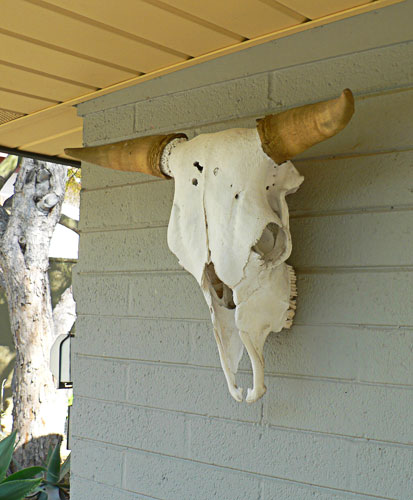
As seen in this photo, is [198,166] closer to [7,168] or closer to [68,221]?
[7,168]

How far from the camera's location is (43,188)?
698cm

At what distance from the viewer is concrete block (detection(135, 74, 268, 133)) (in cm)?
221

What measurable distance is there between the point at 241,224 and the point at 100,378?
3.76 ft

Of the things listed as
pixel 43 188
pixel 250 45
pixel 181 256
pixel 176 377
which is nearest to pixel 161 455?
pixel 176 377

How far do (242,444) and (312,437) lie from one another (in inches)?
10.7

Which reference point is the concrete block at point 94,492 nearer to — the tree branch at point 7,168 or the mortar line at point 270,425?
the mortar line at point 270,425

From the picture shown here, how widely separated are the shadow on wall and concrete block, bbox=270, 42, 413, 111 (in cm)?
696

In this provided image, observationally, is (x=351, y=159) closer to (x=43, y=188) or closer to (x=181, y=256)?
(x=181, y=256)

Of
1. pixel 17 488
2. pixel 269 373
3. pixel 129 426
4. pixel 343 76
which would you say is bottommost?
pixel 17 488

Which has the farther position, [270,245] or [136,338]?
[136,338]

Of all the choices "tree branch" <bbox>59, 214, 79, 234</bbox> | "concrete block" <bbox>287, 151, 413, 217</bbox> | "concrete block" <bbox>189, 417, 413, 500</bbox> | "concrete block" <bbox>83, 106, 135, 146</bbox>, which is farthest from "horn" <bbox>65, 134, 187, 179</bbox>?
"tree branch" <bbox>59, 214, 79, 234</bbox>

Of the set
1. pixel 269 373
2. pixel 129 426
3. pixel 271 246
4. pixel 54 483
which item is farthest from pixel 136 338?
pixel 54 483

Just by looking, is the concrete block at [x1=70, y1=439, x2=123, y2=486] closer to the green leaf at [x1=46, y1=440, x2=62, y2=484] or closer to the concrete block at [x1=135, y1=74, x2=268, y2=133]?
the concrete block at [x1=135, y1=74, x2=268, y2=133]

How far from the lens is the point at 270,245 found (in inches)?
74.4
